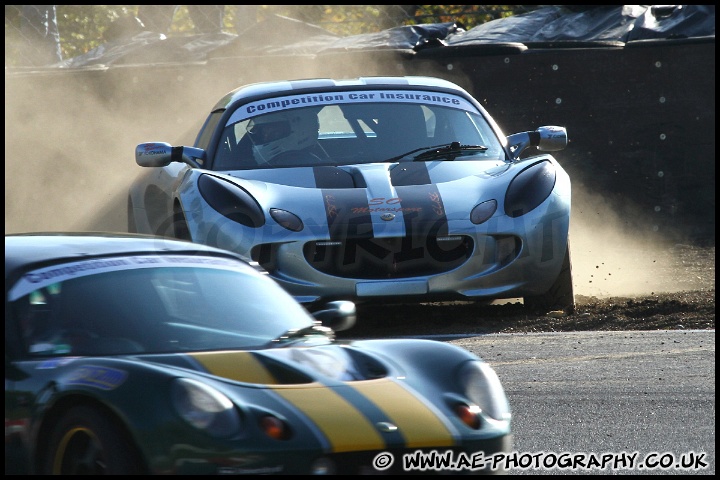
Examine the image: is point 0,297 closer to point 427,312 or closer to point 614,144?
point 427,312

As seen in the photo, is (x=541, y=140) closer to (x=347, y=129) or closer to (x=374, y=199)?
(x=347, y=129)

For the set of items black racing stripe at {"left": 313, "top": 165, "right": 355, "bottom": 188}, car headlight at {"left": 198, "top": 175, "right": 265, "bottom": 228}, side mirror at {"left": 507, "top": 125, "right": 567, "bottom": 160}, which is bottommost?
car headlight at {"left": 198, "top": 175, "right": 265, "bottom": 228}

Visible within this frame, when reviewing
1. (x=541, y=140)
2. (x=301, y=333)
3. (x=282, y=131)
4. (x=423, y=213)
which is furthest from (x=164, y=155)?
(x=301, y=333)

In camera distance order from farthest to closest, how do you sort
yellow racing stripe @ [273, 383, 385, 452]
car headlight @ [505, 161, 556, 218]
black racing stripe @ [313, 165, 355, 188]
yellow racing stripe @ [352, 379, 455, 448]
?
black racing stripe @ [313, 165, 355, 188], car headlight @ [505, 161, 556, 218], yellow racing stripe @ [352, 379, 455, 448], yellow racing stripe @ [273, 383, 385, 452]

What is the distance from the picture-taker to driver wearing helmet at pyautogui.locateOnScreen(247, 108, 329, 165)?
8.02 m

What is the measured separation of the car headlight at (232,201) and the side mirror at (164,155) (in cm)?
84

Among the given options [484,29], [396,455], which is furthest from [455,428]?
[484,29]

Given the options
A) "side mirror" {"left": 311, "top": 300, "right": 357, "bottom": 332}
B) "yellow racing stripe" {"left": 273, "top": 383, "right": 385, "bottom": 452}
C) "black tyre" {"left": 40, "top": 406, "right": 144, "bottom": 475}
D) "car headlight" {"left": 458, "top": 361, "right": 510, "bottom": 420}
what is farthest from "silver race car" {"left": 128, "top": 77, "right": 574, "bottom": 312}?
"black tyre" {"left": 40, "top": 406, "right": 144, "bottom": 475}

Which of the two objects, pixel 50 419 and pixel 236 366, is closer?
pixel 50 419

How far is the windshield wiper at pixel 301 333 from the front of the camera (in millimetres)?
4156

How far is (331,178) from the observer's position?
752 cm

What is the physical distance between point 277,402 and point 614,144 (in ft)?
30.7

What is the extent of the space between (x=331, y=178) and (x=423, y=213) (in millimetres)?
756

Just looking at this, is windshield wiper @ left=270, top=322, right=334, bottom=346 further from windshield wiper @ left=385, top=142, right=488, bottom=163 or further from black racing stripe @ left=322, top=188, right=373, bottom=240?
windshield wiper @ left=385, top=142, right=488, bottom=163
